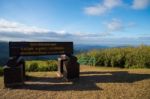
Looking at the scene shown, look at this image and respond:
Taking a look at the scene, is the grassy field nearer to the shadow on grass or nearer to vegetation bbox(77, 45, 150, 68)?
the shadow on grass

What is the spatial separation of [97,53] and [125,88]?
10395 millimetres

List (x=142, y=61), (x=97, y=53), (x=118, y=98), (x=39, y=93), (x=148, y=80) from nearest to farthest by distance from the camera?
1. (x=118, y=98)
2. (x=39, y=93)
3. (x=148, y=80)
4. (x=142, y=61)
5. (x=97, y=53)

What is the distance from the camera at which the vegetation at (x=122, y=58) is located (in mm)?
17969

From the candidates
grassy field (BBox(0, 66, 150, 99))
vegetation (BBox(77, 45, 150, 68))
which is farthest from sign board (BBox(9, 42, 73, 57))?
vegetation (BBox(77, 45, 150, 68))

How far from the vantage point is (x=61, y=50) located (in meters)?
12.3

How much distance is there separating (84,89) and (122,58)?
9.52 metres

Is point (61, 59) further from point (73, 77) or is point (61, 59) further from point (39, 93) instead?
point (39, 93)

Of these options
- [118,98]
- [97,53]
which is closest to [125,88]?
[118,98]

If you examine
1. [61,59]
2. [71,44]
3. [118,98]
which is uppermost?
[71,44]

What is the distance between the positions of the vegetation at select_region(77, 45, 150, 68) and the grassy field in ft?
19.9

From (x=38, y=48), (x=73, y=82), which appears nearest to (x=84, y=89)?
(x=73, y=82)

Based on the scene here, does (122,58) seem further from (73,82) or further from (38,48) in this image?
(38,48)

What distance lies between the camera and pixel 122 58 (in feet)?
61.7

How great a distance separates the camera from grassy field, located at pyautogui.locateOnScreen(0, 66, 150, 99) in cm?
891
